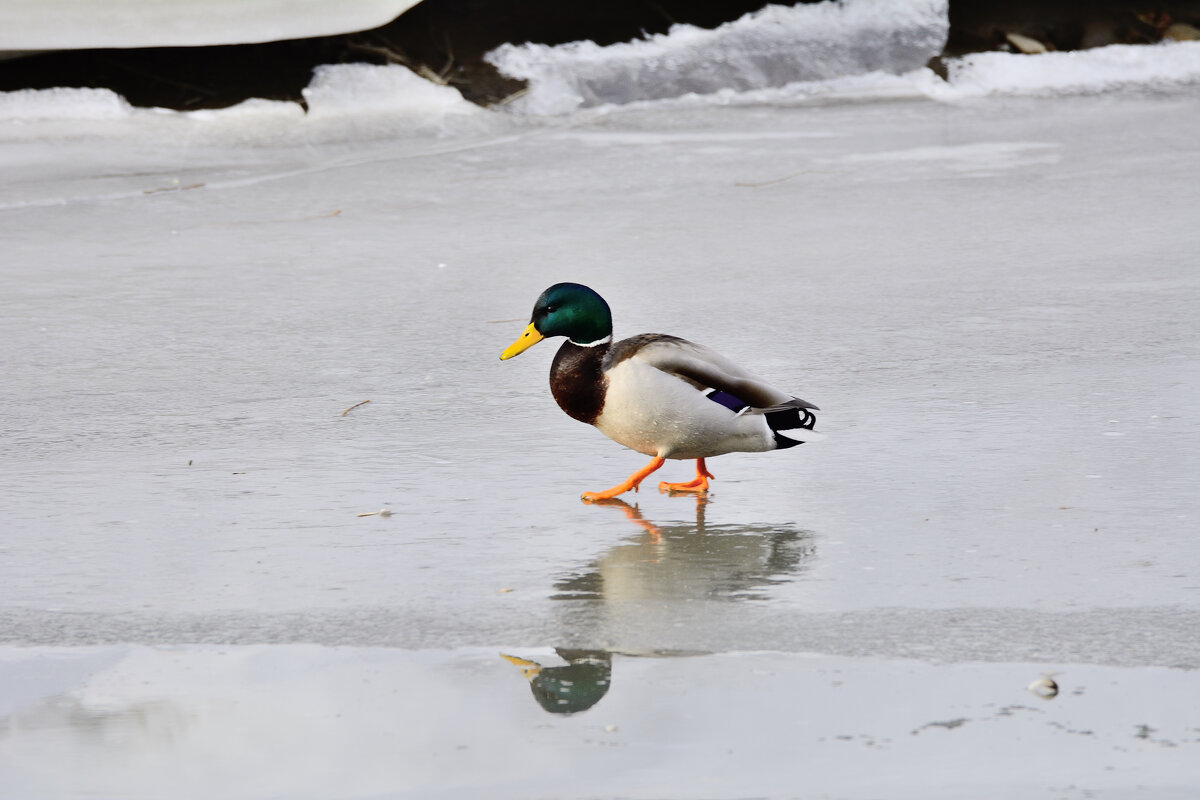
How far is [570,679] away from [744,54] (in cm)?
760

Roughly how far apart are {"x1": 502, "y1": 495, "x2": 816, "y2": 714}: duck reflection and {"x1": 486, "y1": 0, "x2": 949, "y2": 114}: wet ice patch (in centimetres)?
616

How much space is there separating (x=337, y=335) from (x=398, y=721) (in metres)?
2.88

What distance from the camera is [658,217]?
6812 millimetres

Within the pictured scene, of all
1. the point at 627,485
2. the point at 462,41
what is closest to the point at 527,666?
the point at 627,485

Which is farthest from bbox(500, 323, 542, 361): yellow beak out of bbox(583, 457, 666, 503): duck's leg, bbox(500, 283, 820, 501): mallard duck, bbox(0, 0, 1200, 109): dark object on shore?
bbox(0, 0, 1200, 109): dark object on shore

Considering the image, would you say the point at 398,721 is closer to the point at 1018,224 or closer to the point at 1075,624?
the point at 1075,624

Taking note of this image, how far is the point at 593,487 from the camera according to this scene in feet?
11.9

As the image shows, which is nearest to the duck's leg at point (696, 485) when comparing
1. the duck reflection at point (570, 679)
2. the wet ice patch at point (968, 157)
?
the duck reflection at point (570, 679)

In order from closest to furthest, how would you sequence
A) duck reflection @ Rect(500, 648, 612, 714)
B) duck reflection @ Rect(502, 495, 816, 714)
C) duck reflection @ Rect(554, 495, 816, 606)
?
duck reflection @ Rect(500, 648, 612, 714) < duck reflection @ Rect(502, 495, 816, 714) < duck reflection @ Rect(554, 495, 816, 606)

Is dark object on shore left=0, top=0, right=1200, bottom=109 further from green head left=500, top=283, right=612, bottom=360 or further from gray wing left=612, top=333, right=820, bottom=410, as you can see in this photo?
gray wing left=612, top=333, right=820, bottom=410

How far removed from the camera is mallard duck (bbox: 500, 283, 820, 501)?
11.5 ft

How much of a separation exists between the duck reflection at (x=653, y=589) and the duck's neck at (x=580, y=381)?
228 millimetres

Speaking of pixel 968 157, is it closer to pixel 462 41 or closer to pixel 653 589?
pixel 462 41

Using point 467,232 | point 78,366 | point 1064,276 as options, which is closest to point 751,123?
point 467,232
